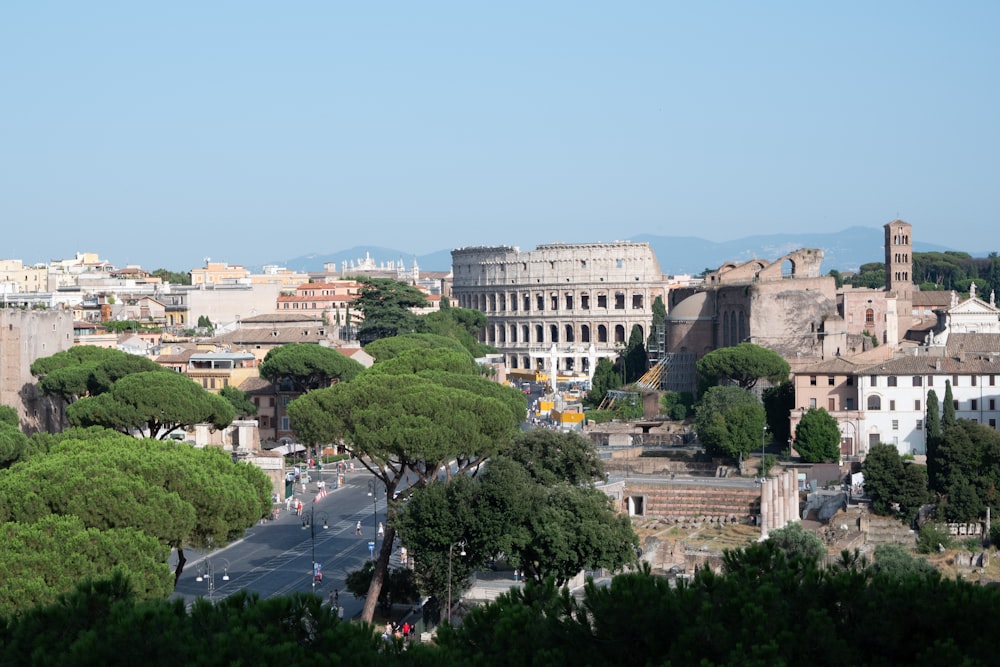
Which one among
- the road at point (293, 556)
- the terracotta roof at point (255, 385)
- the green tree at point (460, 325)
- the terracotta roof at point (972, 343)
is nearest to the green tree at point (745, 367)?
the terracotta roof at point (972, 343)

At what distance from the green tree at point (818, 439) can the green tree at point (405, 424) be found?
1482 cm

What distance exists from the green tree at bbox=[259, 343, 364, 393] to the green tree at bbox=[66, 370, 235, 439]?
1213cm

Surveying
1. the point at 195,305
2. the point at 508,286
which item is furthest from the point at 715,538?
the point at 508,286

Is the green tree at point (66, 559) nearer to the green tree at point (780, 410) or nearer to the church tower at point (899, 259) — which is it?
the green tree at point (780, 410)

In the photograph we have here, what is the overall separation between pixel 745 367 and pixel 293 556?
26.0m

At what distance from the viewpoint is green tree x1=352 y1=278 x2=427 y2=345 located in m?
79.4

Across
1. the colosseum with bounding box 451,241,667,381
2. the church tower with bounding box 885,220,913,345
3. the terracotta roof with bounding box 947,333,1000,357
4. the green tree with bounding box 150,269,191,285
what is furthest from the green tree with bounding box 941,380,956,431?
the green tree with bounding box 150,269,191,285

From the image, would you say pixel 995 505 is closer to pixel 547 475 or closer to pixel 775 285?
pixel 547 475

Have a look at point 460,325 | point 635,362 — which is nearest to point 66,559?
point 635,362

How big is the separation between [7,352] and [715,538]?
26126 millimetres

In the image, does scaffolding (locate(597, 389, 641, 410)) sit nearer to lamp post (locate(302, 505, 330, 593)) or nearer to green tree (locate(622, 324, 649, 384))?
green tree (locate(622, 324, 649, 384))

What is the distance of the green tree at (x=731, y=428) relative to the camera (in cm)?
4797

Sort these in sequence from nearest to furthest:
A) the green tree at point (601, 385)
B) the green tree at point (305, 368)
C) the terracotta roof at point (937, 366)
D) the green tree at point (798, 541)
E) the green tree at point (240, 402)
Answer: the green tree at point (798, 541) < the terracotta roof at point (937, 366) < the green tree at point (240, 402) < the green tree at point (305, 368) < the green tree at point (601, 385)

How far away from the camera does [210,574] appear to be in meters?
31.0
